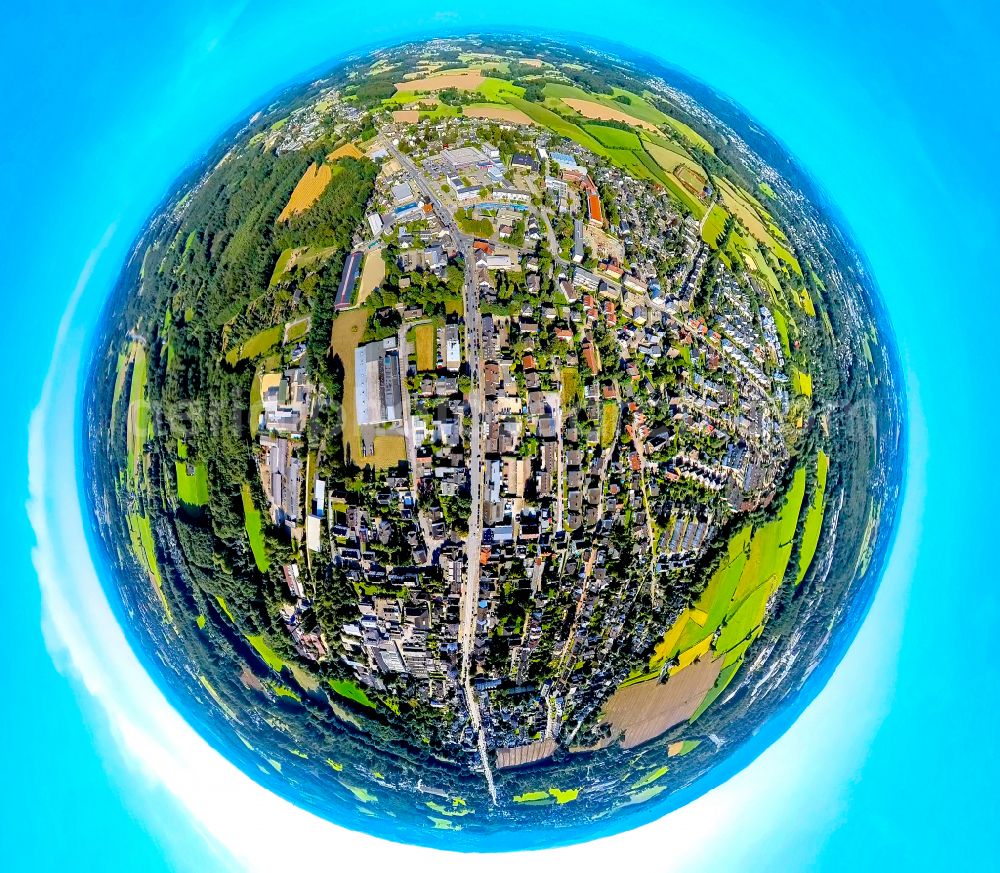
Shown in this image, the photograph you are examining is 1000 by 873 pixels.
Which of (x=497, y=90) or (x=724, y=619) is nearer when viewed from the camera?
(x=724, y=619)

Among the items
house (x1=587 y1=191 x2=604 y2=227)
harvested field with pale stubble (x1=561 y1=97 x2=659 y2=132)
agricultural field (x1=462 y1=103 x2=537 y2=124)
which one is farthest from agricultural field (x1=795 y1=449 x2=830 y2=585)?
agricultural field (x1=462 y1=103 x2=537 y2=124)

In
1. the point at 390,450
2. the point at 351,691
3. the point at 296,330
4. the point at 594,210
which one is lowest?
the point at 351,691

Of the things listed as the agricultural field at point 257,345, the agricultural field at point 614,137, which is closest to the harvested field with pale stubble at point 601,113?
the agricultural field at point 614,137

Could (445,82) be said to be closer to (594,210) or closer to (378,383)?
(594,210)

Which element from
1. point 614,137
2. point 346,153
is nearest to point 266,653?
point 346,153

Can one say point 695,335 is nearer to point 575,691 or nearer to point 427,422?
point 427,422

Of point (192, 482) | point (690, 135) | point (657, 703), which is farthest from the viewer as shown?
point (690, 135)

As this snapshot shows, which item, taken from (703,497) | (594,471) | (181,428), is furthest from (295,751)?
(703,497)

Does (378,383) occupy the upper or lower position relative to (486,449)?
upper
